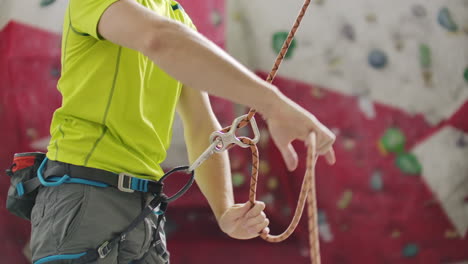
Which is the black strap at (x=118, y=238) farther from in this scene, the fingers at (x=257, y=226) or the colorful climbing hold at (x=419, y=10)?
the colorful climbing hold at (x=419, y=10)

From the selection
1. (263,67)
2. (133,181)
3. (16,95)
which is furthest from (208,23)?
(133,181)

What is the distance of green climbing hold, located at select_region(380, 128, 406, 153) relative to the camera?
2098 millimetres

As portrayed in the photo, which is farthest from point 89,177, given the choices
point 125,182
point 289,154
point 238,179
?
point 238,179

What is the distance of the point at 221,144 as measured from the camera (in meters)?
1.03

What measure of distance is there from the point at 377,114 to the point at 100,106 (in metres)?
1.32

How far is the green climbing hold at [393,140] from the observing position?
2098 mm

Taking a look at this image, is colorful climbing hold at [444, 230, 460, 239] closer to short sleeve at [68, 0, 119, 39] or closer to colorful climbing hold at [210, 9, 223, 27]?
colorful climbing hold at [210, 9, 223, 27]

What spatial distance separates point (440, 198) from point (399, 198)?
0.14 metres

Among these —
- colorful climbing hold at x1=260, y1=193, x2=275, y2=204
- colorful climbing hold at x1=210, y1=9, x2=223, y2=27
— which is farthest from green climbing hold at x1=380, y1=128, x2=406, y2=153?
colorful climbing hold at x1=210, y1=9, x2=223, y2=27

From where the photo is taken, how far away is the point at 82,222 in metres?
0.94

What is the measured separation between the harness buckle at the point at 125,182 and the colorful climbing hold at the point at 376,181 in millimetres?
1255

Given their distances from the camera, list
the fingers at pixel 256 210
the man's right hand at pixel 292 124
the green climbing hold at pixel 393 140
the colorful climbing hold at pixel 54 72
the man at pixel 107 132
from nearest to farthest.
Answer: the man's right hand at pixel 292 124 < the man at pixel 107 132 < the fingers at pixel 256 210 < the colorful climbing hold at pixel 54 72 < the green climbing hold at pixel 393 140

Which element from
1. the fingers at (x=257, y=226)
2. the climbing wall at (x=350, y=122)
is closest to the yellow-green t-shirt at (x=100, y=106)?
the fingers at (x=257, y=226)

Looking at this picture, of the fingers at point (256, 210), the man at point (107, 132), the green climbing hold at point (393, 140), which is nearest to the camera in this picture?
the man at point (107, 132)
